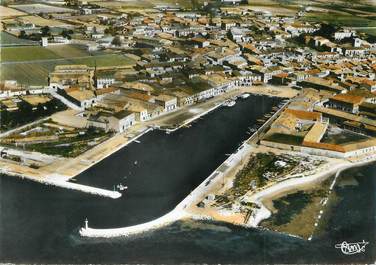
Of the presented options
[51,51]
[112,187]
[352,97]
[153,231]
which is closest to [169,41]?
[51,51]

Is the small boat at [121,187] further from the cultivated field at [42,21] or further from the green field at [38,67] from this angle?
the cultivated field at [42,21]

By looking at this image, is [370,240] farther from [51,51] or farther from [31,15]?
[31,15]

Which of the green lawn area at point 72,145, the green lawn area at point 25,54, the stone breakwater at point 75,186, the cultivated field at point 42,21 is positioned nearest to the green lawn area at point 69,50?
the green lawn area at point 25,54

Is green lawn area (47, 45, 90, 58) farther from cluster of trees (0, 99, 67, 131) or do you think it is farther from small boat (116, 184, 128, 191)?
small boat (116, 184, 128, 191)

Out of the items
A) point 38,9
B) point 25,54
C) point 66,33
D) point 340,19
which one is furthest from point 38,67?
point 340,19

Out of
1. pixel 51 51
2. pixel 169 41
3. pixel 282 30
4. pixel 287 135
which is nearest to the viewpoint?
pixel 287 135

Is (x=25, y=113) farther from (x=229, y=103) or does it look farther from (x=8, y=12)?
(x=8, y=12)
